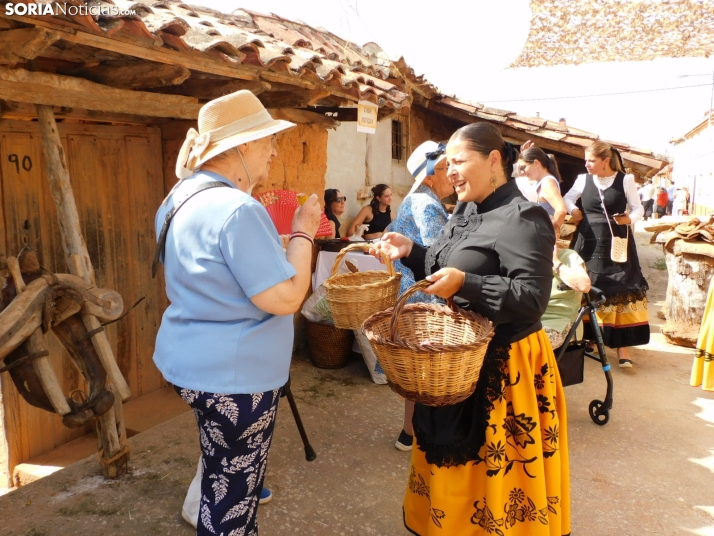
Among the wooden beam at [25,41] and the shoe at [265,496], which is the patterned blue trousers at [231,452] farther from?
the wooden beam at [25,41]

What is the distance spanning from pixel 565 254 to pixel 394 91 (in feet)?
6.67

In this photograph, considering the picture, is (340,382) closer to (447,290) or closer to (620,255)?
(620,255)

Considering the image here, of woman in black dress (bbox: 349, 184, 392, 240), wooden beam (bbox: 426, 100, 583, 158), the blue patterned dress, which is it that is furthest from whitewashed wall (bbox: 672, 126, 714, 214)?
the blue patterned dress

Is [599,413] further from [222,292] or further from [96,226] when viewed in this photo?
[96,226]

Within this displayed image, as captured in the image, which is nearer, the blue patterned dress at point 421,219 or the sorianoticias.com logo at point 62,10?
the sorianoticias.com logo at point 62,10

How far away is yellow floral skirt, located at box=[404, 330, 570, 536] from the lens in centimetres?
201

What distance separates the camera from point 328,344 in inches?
199

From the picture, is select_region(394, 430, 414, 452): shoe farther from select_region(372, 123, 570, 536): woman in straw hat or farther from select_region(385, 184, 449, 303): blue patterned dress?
select_region(372, 123, 570, 536): woman in straw hat

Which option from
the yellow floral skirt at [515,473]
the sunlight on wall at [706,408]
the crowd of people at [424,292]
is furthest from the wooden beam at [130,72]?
the sunlight on wall at [706,408]

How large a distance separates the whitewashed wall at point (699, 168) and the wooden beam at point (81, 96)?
2370 cm

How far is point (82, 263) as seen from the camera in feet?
9.45

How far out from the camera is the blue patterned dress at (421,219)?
3.09 m

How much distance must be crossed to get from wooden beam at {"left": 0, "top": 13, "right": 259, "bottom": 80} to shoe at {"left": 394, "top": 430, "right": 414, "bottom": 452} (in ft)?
8.14

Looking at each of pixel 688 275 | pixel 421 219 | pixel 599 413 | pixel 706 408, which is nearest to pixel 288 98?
pixel 421 219
